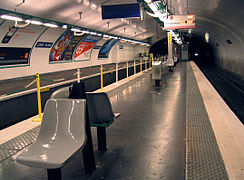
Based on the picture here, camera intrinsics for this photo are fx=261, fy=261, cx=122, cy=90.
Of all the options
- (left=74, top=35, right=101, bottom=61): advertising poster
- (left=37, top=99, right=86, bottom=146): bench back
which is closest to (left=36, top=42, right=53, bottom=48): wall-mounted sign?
(left=74, top=35, right=101, bottom=61): advertising poster

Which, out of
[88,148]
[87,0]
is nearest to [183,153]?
[88,148]

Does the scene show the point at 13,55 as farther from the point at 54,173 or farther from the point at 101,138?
the point at 54,173

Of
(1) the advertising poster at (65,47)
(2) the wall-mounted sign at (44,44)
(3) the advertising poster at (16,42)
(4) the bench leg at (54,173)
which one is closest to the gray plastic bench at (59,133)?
(4) the bench leg at (54,173)

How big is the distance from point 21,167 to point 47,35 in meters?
16.2

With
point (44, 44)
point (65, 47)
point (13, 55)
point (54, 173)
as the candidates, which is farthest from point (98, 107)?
point (65, 47)

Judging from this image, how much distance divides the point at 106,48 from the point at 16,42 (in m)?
19.7

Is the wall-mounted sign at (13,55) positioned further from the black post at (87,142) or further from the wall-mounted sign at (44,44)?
the black post at (87,142)

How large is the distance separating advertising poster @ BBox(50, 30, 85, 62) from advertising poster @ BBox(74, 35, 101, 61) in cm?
112

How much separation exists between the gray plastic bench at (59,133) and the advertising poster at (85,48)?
2237 cm

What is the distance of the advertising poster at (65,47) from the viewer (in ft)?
68.8

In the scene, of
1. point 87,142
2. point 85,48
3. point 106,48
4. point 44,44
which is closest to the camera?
point 87,142

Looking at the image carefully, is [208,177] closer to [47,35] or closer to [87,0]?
[87,0]

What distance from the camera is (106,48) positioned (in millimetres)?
34875

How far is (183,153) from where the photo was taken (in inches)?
156
